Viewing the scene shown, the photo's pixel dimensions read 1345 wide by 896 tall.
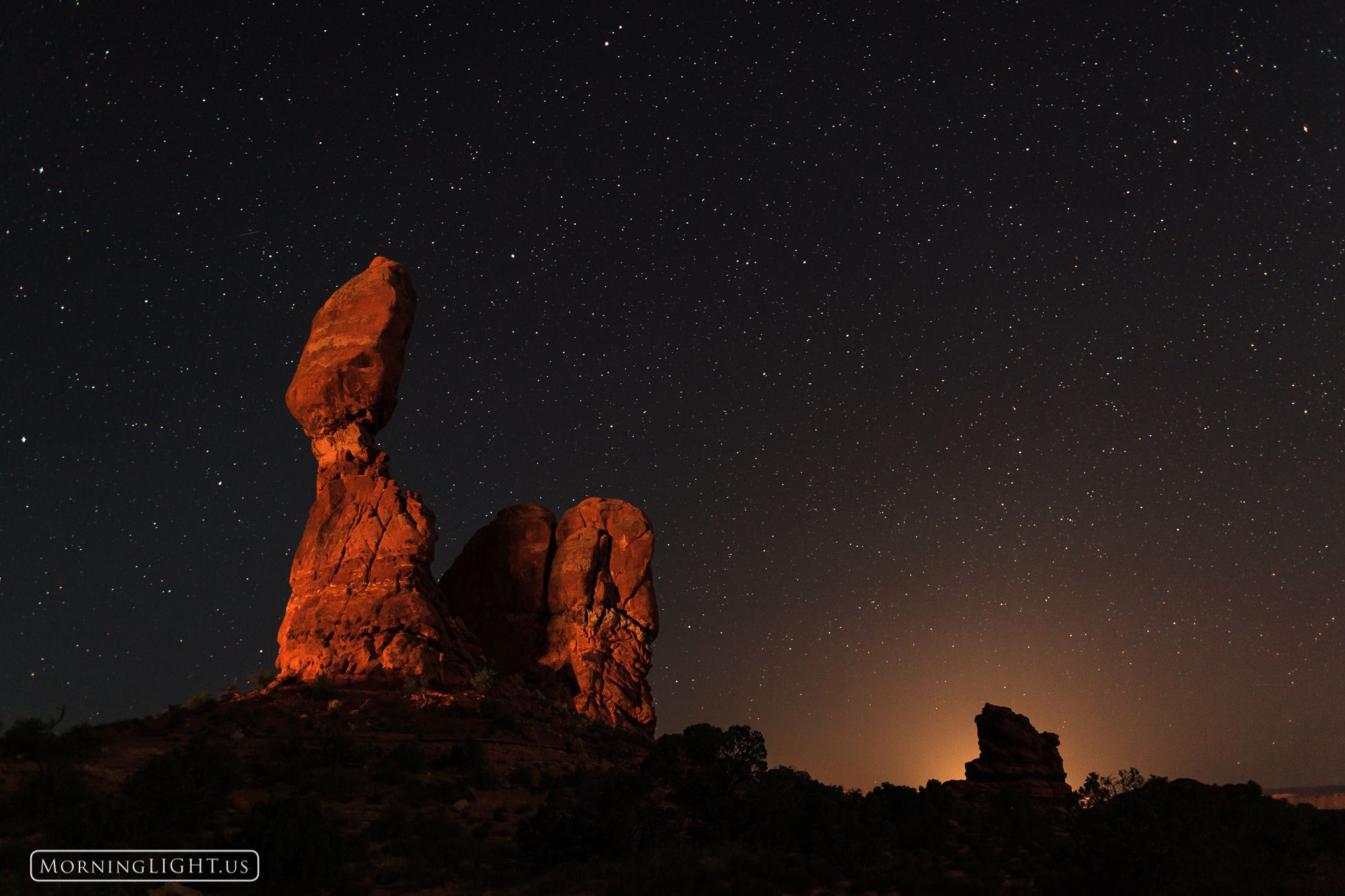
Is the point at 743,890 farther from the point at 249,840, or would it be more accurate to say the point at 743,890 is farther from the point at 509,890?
the point at 249,840

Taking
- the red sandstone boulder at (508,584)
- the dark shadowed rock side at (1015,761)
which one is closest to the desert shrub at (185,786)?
the red sandstone boulder at (508,584)

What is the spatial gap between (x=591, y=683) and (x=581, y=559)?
636cm

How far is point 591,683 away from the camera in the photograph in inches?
1505

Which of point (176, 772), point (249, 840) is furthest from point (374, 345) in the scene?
point (249, 840)

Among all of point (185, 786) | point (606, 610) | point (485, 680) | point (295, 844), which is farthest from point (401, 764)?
point (606, 610)

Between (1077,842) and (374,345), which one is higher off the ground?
(374,345)

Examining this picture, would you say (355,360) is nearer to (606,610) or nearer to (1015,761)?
(606,610)

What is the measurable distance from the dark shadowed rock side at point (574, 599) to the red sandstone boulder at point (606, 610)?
45mm

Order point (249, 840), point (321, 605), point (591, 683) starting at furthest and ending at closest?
1. point (591, 683)
2. point (321, 605)
3. point (249, 840)

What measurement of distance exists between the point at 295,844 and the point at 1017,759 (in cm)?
4346

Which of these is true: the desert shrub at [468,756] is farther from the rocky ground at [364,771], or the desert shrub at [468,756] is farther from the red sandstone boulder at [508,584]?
the red sandstone boulder at [508,584]

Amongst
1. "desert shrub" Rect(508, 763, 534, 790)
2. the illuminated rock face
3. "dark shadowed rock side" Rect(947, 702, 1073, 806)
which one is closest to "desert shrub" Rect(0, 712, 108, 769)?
"desert shrub" Rect(508, 763, 534, 790)

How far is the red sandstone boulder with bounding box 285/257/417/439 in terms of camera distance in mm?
35250

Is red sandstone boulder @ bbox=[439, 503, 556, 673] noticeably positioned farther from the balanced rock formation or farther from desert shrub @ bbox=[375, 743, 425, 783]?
desert shrub @ bbox=[375, 743, 425, 783]
